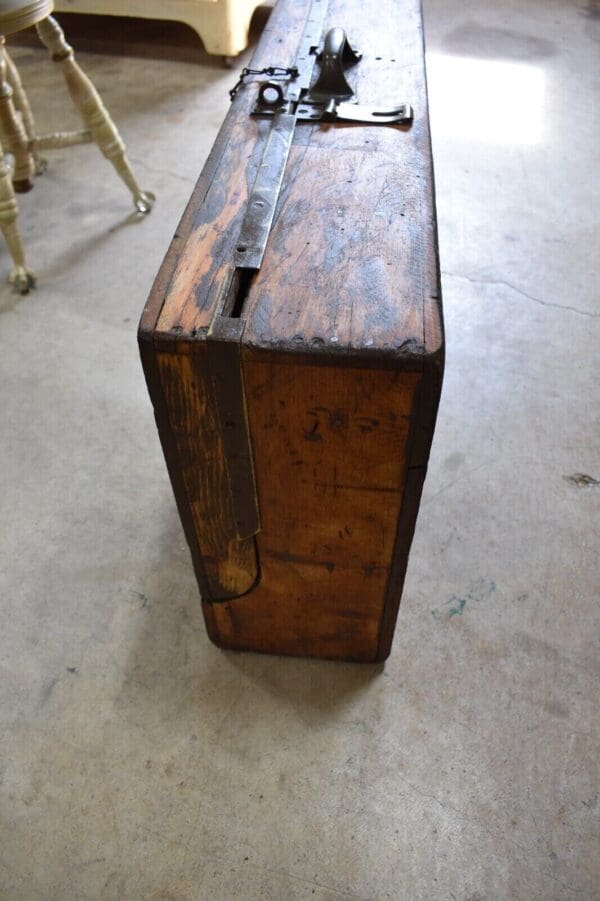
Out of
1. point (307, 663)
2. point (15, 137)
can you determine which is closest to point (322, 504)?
point (307, 663)

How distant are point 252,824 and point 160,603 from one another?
0.45 m

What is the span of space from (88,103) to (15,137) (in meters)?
0.28

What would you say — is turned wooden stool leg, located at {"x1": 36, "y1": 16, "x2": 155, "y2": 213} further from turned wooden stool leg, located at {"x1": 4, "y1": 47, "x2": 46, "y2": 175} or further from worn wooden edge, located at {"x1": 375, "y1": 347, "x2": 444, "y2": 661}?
worn wooden edge, located at {"x1": 375, "y1": 347, "x2": 444, "y2": 661}

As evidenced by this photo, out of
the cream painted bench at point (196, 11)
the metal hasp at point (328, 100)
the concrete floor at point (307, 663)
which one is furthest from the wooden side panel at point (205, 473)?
the cream painted bench at point (196, 11)

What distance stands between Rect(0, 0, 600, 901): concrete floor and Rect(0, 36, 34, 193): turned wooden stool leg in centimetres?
31

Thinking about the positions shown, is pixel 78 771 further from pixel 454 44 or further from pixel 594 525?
pixel 454 44

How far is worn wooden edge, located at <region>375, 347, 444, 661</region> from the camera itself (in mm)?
755

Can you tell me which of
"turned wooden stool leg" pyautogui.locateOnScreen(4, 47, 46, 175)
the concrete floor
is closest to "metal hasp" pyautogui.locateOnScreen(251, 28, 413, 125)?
the concrete floor

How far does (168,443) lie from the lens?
2.89ft

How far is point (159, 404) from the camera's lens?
833 millimetres

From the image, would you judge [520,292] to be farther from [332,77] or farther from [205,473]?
[205,473]

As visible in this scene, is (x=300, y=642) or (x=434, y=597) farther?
(x=434, y=597)

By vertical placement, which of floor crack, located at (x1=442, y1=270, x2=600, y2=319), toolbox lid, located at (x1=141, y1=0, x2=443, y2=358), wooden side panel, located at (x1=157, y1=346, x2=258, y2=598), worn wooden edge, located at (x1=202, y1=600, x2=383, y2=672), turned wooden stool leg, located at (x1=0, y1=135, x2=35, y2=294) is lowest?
floor crack, located at (x1=442, y1=270, x2=600, y2=319)

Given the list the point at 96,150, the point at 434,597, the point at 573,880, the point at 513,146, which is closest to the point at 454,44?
the point at 513,146
